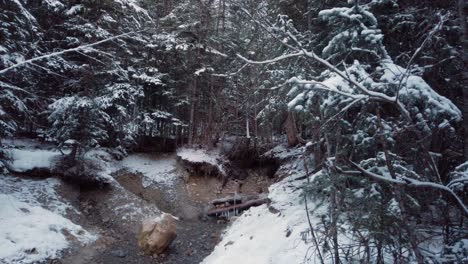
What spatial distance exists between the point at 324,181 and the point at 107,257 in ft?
20.4

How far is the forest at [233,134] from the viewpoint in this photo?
3.67 meters

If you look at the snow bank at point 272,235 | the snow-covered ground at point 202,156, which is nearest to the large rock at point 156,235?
the snow bank at point 272,235

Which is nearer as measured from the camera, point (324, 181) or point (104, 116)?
point (324, 181)

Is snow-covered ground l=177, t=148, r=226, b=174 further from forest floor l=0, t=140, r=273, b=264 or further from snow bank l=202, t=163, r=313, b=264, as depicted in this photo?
snow bank l=202, t=163, r=313, b=264

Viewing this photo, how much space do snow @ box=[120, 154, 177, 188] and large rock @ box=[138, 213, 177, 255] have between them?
4550 millimetres

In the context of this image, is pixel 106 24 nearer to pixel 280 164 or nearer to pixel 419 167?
pixel 280 164

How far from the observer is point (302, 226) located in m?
6.27

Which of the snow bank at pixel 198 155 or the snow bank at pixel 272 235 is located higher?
the snow bank at pixel 198 155

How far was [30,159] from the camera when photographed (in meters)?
10.7

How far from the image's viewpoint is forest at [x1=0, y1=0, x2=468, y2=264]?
367 cm

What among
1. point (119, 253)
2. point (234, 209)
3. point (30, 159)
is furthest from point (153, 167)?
point (119, 253)

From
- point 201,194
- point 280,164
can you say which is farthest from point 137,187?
point 280,164

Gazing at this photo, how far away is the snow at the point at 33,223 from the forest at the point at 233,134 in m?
0.05

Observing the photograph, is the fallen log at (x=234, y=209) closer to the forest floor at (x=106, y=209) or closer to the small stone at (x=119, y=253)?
the forest floor at (x=106, y=209)
